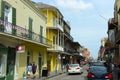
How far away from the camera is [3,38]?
24.1 meters

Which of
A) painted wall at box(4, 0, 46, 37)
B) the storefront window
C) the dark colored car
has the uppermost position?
painted wall at box(4, 0, 46, 37)

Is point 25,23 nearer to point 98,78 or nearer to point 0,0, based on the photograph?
point 0,0

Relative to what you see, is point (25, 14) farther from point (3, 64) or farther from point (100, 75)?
point (100, 75)

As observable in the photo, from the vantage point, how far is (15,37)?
2519cm

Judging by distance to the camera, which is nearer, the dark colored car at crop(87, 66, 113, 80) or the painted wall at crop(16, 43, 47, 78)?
the dark colored car at crop(87, 66, 113, 80)

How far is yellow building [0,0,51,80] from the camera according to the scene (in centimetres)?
2431

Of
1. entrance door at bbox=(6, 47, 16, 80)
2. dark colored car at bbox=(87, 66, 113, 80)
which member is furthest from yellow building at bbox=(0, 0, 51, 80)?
dark colored car at bbox=(87, 66, 113, 80)

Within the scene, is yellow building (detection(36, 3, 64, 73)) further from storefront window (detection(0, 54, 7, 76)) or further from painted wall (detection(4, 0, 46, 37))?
storefront window (detection(0, 54, 7, 76))

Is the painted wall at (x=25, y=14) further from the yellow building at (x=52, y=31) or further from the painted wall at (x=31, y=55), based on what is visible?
the yellow building at (x=52, y=31)

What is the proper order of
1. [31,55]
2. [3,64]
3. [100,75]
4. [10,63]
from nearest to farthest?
[100,75] → [3,64] → [10,63] → [31,55]

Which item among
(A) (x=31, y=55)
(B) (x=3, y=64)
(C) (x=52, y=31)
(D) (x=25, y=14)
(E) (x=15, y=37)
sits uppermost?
(C) (x=52, y=31)

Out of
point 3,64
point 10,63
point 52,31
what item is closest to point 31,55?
point 10,63

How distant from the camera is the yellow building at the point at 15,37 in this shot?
79.8 feet

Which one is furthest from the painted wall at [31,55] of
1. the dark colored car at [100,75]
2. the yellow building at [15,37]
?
the dark colored car at [100,75]
